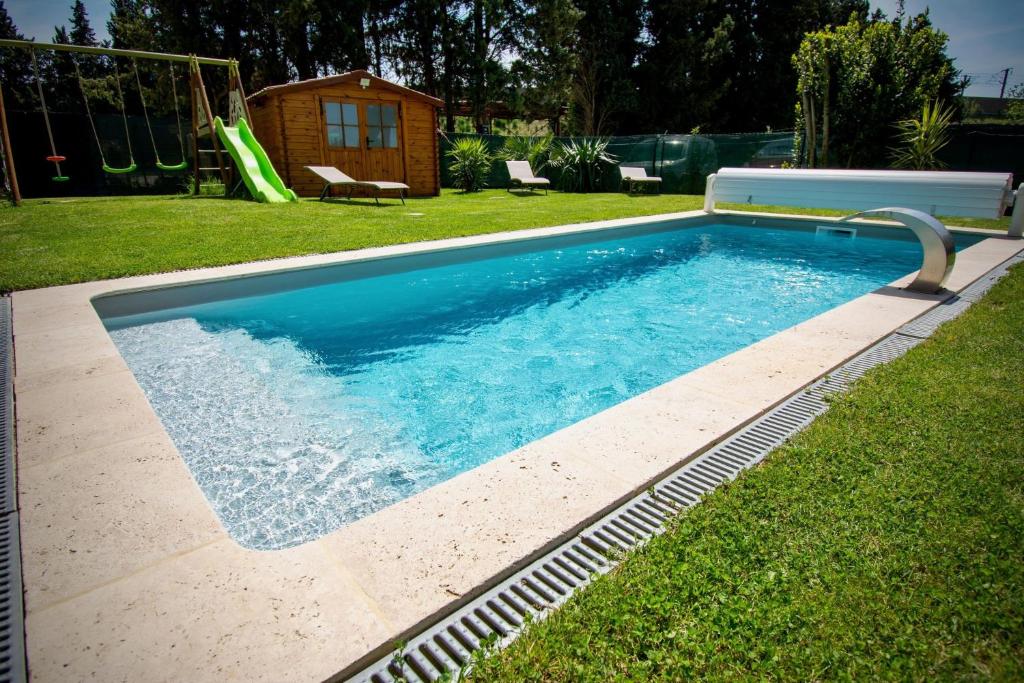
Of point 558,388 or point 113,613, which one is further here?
point 558,388

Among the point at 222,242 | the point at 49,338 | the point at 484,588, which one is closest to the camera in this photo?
the point at 484,588

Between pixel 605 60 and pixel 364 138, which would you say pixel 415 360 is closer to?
pixel 364 138

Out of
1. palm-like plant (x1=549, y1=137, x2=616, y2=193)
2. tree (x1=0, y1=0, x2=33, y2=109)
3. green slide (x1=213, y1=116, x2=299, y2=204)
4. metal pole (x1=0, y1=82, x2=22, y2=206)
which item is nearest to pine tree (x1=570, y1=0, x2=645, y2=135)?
palm-like plant (x1=549, y1=137, x2=616, y2=193)

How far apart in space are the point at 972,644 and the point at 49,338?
16.0 feet

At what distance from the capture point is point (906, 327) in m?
3.98

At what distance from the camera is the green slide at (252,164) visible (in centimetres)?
1080

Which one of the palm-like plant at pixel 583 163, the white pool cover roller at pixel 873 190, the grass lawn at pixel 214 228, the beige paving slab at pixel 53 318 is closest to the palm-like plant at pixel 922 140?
the white pool cover roller at pixel 873 190

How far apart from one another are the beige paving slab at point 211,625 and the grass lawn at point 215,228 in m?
4.86

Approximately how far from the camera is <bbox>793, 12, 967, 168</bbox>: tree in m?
12.4

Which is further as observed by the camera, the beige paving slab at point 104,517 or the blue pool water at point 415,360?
the blue pool water at point 415,360

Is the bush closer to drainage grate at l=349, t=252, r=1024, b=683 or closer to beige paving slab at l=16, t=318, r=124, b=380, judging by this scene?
beige paving slab at l=16, t=318, r=124, b=380

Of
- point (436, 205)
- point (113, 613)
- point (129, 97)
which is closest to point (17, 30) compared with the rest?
point (129, 97)

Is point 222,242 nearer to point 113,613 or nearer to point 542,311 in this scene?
point 542,311

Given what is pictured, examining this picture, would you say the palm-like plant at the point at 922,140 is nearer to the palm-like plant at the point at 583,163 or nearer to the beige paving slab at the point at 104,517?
the palm-like plant at the point at 583,163
